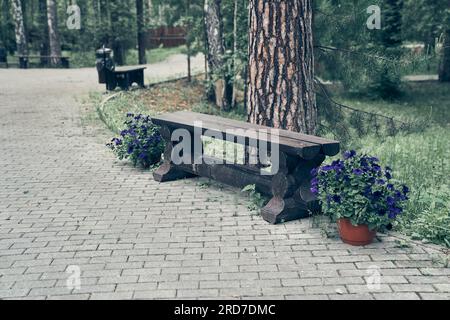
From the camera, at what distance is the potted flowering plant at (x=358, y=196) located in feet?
15.8

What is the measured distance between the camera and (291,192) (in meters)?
5.68

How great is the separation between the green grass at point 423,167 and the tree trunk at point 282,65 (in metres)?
1.76

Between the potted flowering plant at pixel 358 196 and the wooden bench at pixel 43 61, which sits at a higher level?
the wooden bench at pixel 43 61

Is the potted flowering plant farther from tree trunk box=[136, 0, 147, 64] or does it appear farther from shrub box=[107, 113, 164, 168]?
tree trunk box=[136, 0, 147, 64]

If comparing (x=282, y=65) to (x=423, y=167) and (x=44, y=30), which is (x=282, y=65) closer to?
(x=423, y=167)

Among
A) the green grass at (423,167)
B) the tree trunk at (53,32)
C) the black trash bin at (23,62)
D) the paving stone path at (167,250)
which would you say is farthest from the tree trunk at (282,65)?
the black trash bin at (23,62)

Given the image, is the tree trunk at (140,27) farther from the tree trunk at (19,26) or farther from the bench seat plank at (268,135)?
the bench seat plank at (268,135)

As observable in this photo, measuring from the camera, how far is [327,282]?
4.25 meters

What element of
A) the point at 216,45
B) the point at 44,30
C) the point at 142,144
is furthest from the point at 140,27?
the point at 142,144

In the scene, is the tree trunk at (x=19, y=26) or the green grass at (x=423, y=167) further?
the tree trunk at (x=19, y=26)

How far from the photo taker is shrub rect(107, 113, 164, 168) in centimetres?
795

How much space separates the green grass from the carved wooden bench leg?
1027 millimetres
